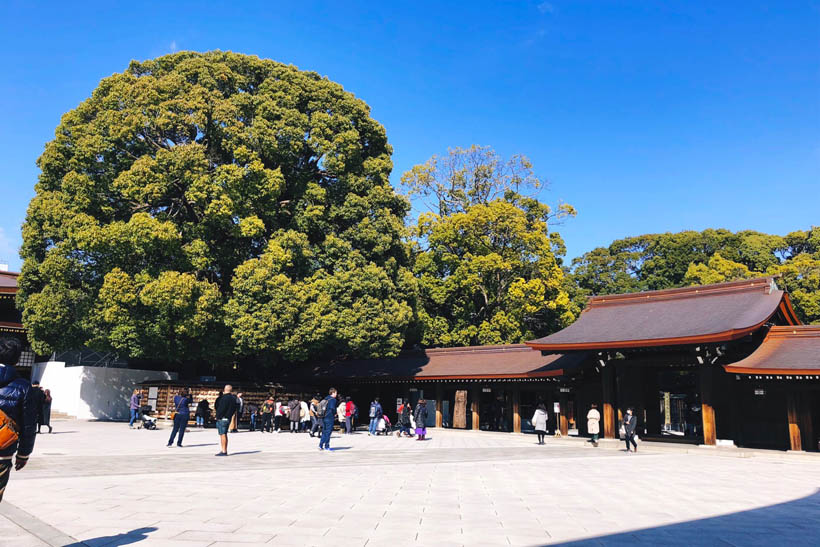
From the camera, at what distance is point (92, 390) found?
32.3m

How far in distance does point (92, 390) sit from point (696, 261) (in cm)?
4818

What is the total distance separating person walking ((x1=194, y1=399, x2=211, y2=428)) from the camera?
25.3m

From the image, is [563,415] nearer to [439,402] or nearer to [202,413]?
[439,402]

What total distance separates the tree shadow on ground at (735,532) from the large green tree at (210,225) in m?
20.8

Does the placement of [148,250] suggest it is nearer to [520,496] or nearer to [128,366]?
[128,366]

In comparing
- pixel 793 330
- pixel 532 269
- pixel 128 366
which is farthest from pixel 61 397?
pixel 793 330

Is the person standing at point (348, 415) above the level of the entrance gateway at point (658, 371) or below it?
below

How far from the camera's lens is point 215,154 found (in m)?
29.4

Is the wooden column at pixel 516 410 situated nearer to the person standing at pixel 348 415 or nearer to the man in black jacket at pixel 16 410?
the person standing at pixel 348 415

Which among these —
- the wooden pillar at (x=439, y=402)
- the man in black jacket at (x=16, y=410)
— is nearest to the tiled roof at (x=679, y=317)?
the wooden pillar at (x=439, y=402)

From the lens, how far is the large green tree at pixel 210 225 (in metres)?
26.9

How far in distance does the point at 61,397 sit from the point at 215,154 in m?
15.6

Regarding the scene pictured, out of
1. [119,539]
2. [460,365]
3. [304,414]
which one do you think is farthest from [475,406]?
[119,539]

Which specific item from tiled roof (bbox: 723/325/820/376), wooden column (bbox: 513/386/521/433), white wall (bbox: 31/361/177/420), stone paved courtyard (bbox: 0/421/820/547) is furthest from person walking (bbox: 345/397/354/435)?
tiled roof (bbox: 723/325/820/376)
